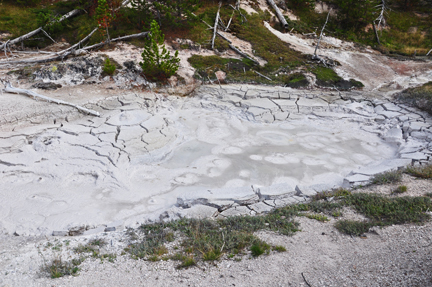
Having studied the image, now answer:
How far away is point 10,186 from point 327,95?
30.4ft

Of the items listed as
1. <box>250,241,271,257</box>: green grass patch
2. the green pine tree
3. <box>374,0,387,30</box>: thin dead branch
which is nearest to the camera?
<box>250,241,271,257</box>: green grass patch

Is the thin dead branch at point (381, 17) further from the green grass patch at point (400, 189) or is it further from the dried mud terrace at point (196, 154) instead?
the green grass patch at point (400, 189)

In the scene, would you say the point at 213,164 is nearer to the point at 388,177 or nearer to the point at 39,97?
the point at 388,177

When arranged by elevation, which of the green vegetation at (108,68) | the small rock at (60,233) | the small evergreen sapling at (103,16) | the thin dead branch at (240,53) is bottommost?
the small rock at (60,233)

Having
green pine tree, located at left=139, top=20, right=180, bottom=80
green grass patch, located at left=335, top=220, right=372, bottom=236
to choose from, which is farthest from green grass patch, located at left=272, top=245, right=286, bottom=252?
green pine tree, located at left=139, top=20, right=180, bottom=80

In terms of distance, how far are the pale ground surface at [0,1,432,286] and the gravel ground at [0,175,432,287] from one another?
13mm

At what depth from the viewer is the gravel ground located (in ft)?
10.6

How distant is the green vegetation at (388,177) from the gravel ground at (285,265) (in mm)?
1707

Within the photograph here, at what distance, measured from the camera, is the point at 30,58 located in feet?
34.4

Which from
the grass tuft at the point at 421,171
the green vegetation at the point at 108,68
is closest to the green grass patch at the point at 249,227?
the grass tuft at the point at 421,171

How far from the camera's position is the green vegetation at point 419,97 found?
9.21 m

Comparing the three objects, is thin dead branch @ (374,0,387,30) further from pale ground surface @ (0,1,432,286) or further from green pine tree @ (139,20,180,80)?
green pine tree @ (139,20,180,80)

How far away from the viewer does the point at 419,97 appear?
955 cm

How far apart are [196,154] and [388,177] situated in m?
4.07
